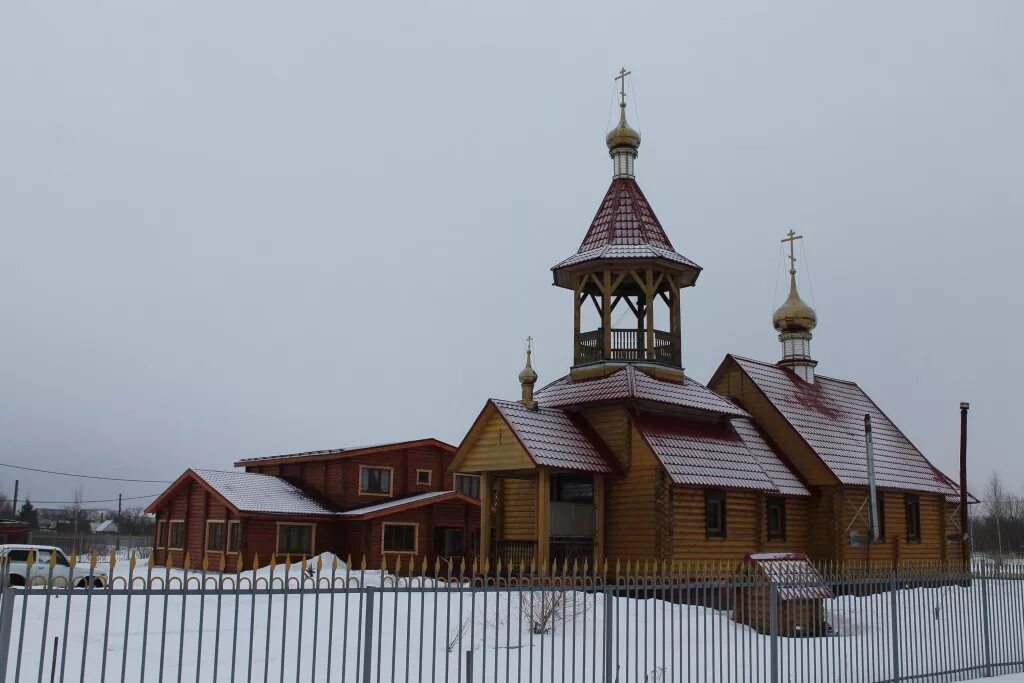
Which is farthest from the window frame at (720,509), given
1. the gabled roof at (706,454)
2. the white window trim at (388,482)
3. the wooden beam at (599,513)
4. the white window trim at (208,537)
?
the white window trim at (208,537)

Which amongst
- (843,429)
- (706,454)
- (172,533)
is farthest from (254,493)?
(843,429)

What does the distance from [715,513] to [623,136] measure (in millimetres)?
11009

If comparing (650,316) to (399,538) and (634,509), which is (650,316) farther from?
(399,538)

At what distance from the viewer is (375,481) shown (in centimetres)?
3541

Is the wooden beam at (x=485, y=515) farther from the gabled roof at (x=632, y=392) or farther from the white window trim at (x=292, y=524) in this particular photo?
the white window trim at (x=292, y=524)

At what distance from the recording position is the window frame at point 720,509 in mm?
23516

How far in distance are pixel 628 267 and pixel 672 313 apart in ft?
6.25

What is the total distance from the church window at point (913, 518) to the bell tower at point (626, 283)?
10.5m

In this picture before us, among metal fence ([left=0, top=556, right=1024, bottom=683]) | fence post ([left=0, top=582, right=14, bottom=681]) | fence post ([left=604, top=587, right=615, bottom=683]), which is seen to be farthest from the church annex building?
fence post ([left=0, top=582, right=14, bottom=681])

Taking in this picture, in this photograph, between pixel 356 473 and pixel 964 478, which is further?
pixel 356 473

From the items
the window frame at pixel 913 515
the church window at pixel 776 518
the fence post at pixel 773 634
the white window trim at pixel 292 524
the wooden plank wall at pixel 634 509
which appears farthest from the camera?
the white window trim at pixel 292 524

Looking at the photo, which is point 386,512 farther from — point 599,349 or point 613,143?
point 613,143

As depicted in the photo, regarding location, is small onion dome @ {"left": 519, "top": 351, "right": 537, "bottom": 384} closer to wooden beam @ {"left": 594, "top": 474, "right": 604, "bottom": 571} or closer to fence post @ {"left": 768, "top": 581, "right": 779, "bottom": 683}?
wooden beam @ {"left": 594, "top": 474, "right": 604, "bottom": 571}

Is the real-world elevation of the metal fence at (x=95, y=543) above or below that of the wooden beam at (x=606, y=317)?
below
